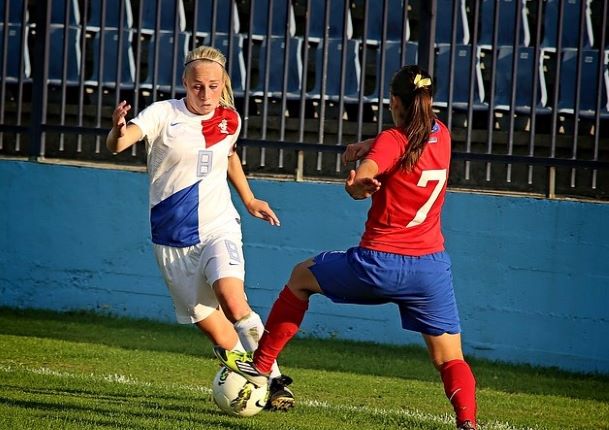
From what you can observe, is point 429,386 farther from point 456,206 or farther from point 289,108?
point 289,108

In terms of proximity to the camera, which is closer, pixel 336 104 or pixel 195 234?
pixel 195 234

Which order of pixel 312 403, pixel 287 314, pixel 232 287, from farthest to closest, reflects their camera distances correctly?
pixel 312 403, pixel 232 287, pixel 287 314

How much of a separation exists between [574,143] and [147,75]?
12.9ft

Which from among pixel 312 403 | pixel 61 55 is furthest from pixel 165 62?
pixel 312 403

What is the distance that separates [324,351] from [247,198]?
2781 mm

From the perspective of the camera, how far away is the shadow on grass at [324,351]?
8.86 metres

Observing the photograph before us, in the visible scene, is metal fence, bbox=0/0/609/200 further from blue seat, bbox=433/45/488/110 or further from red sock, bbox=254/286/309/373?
red sock, bbox=254/286/309/373

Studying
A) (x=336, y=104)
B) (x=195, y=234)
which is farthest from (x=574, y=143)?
(x=195, y=234)

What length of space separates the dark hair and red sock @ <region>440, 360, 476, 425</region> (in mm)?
1021

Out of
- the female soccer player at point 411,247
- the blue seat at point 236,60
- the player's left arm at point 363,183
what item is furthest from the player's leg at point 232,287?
the blue seat at point 236,60

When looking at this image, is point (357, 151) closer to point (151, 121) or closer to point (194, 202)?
point (194, 202)

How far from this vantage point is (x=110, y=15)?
36.9 ft

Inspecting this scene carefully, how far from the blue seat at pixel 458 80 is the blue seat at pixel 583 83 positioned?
0.65 m

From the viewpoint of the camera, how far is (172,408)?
270 inches
